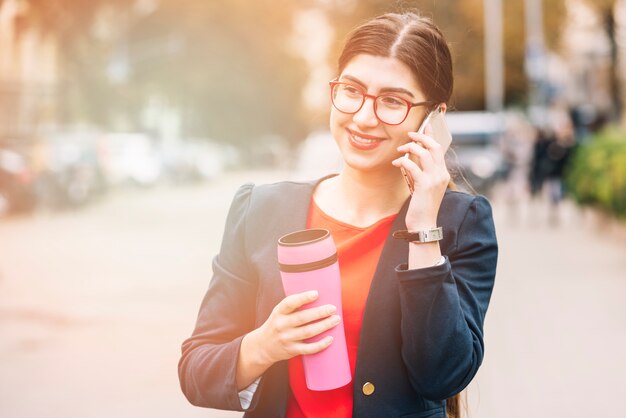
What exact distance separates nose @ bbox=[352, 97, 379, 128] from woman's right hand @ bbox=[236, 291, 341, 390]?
1.32ft

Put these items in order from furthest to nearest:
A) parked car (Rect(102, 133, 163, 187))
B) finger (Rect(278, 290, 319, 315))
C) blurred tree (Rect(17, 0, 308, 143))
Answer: blurred tree (Rect(17, 0, 308, 143)), parked car (Rect(102, 133, 163, 187)), finger (Rect(278, 290, 319, 315))

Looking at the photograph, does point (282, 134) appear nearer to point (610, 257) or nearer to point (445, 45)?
point (610, 257)

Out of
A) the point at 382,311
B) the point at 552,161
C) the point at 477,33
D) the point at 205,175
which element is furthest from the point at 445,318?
the point at 477,33

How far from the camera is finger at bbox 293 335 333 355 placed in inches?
70.0

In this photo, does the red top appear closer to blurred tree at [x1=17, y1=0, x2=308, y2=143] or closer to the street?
the street

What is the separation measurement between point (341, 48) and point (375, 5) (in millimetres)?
34134

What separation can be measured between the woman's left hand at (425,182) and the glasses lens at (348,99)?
5.8 inches

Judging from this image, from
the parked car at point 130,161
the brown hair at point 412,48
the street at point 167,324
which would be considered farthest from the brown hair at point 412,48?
the parked car at point 130,161

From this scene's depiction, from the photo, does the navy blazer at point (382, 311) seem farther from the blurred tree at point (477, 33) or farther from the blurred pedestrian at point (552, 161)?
the blurred tree at point (477, 33)

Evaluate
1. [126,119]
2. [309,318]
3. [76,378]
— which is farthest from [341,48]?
[126,119]

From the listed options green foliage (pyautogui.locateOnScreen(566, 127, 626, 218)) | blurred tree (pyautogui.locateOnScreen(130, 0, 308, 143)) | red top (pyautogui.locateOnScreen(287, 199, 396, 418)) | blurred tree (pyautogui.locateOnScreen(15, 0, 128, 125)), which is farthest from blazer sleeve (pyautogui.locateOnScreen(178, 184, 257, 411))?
blurred tree (pyautogui.locateOnScreen(130, 0, 308, 143))

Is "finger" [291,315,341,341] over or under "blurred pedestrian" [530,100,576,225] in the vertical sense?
over

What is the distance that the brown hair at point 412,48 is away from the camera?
1.97 m

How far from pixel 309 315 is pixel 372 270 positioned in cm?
26
